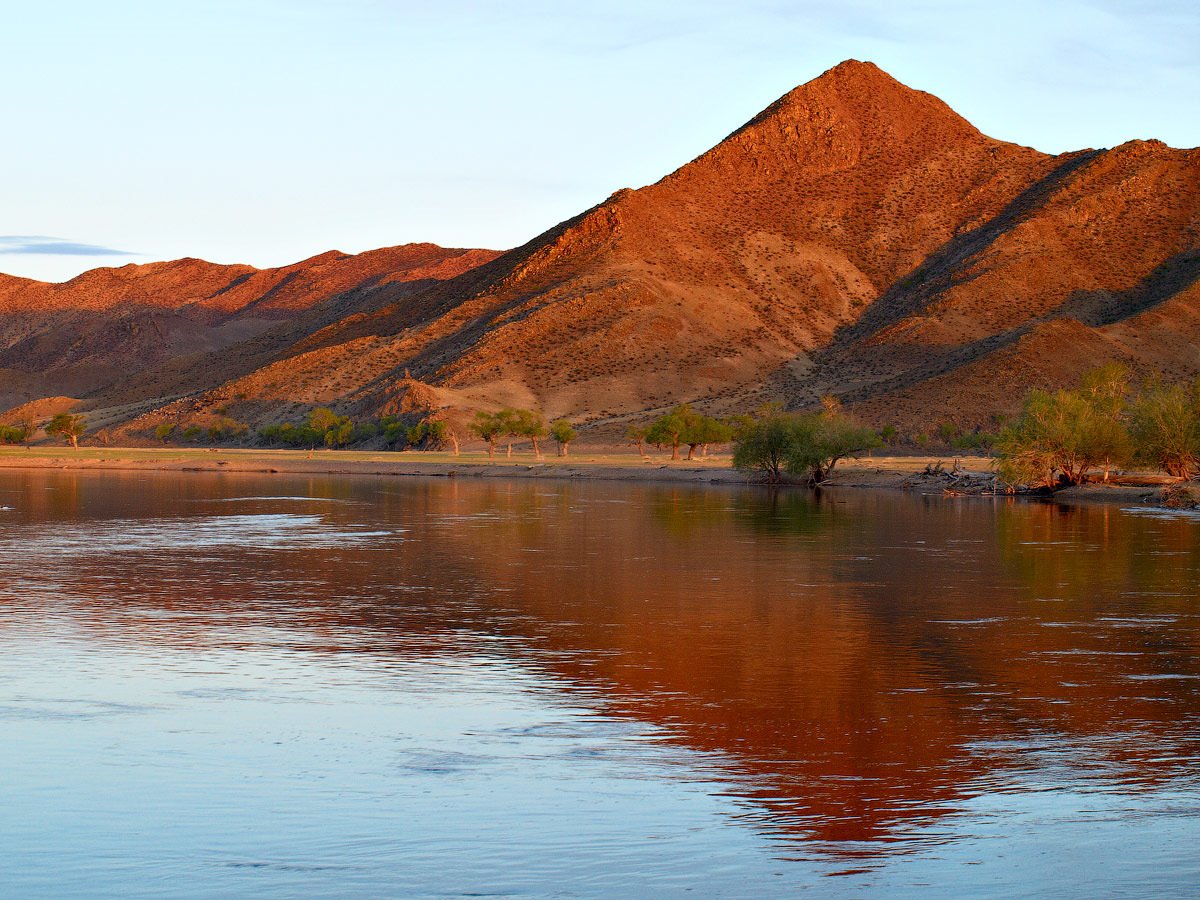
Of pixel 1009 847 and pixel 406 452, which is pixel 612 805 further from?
pixel 406 452

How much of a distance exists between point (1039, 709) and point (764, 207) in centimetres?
15933

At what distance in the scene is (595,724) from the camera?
1566 cm

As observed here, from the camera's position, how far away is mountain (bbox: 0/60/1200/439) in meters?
133

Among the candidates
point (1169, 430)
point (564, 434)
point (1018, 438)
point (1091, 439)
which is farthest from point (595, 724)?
point (564, 434)

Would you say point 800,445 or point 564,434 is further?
point 564,434

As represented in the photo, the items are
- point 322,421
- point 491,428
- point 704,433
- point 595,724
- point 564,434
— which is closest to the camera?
point 595,724

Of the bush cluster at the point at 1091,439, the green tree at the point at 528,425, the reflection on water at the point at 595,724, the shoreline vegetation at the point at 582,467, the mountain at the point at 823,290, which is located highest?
the mountain at the point at 823,290

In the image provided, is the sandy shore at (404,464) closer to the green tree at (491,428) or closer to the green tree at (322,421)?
the green tree at (491,428)

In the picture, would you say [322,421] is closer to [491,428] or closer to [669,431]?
[491,428]

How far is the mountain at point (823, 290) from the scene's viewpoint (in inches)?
5236

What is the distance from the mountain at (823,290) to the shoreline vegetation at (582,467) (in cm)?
1718

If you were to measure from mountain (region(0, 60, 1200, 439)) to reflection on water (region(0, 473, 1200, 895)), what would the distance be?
91.9 meters

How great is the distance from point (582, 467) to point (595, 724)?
81.1 meters

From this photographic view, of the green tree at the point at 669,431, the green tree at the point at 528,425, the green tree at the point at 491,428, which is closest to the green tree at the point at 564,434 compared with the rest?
the green tree at the point at 528,425
